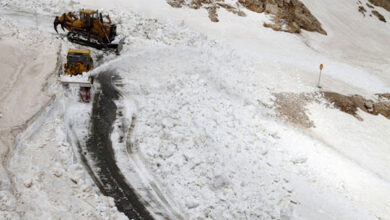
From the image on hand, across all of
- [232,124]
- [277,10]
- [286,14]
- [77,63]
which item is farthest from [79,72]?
[286,14]

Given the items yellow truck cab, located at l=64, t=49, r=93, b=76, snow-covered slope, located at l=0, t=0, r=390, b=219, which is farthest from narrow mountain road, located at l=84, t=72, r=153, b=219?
yellow truck cab, located at l=64, t=49, r=93, b=76

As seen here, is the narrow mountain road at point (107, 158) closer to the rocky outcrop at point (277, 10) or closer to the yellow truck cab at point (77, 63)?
the yellow truck cab at point (77, 63)

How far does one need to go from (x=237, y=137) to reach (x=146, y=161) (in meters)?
3.93

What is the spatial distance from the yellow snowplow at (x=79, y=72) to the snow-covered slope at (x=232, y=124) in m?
1.04

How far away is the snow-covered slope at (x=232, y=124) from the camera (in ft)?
40.9

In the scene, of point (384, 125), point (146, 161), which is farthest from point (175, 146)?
point (384, 125)

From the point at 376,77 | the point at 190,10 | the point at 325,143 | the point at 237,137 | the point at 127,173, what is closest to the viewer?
the point at 127,173

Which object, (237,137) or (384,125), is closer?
(237,137)

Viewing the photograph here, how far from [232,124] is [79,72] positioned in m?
8.23

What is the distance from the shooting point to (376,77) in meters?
26.4

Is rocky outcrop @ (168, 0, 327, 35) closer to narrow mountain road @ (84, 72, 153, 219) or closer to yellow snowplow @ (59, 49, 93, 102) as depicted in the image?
yellow snowplow @ (59, 49, 93, 102)

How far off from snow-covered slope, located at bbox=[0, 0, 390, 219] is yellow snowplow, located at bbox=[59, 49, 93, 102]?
1.04 metres

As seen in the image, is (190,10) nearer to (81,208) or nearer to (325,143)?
(325,143)

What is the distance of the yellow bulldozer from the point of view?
22781 millimetres
